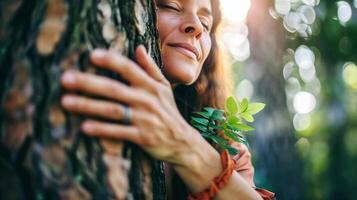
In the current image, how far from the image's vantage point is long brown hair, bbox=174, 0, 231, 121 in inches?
112

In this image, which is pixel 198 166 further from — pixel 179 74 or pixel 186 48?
pixel 186 48

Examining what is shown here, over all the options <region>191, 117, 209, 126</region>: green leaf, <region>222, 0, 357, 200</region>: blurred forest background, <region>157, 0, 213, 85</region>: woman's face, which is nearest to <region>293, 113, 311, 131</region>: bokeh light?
<region>222, 0, 357, 200</region>: blurred forest background

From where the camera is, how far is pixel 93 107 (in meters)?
1.20

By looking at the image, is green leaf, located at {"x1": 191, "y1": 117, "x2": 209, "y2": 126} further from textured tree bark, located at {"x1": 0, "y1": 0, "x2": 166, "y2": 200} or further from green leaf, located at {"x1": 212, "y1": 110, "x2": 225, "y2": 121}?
textured tree bark, located at {"x1": 0, "y1": 0, "x2": 166, "y2": 200}

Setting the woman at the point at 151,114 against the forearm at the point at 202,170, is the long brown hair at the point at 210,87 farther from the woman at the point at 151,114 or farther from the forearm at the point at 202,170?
the forearm at the point at 202,170

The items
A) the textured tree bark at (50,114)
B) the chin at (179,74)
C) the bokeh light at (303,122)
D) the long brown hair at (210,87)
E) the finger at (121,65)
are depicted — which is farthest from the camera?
the bokeh light at (303,122)

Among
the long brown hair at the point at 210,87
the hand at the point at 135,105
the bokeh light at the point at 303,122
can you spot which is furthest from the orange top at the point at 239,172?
the bokeh light at the point at 303,122

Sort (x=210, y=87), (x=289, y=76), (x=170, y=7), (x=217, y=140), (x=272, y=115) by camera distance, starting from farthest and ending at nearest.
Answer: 1. (x=289, y=76)
2. (x=272, y=115)
3. (x=210, y=87)
4. (x=170, y=7)
5. (x=217, y=140)

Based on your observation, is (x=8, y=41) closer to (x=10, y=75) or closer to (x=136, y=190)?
(x=10, y=75)

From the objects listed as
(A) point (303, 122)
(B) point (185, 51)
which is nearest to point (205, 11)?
(B) point (185, 51)

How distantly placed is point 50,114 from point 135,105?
23cm

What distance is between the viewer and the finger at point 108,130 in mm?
1215

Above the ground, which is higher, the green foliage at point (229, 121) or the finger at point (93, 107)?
the finger at point (93, 107)

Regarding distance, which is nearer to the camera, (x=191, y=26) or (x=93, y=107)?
(x=93, y=107)
